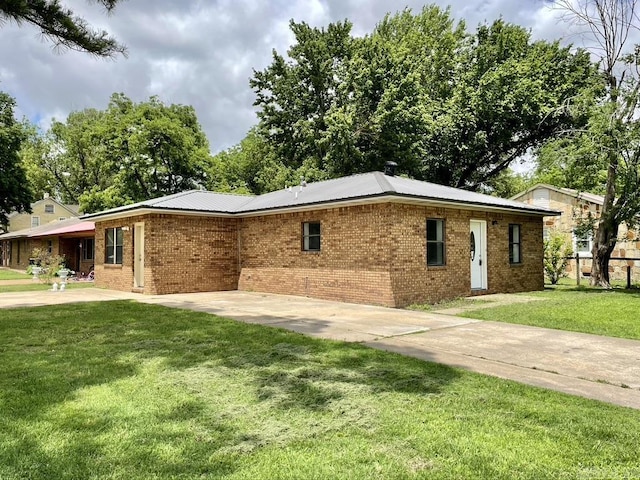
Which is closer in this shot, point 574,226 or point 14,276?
point 574,226

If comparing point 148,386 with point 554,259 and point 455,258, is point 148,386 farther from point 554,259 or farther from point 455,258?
point 554,259

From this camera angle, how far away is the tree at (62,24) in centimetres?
805

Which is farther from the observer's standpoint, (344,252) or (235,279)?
(235,279)

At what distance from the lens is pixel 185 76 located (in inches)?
1235

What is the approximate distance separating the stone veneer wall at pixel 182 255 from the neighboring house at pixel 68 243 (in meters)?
8.64

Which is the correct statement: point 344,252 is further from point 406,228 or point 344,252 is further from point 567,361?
→ point 567,361

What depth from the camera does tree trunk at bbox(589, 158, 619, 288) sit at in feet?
53.8

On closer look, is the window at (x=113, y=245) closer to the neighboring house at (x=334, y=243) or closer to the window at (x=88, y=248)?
the neighboring house at (x=334, y=243)

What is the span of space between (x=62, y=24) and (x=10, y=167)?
95.5 ft

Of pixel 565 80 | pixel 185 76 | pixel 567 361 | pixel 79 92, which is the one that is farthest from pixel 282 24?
pixel 567 361

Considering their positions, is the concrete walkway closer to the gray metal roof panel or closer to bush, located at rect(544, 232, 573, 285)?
the gray metal roof panel

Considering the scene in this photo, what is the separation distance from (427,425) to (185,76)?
1255 inches

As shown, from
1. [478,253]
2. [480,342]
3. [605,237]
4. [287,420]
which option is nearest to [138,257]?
[478,253]

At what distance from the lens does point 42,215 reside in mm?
46031
